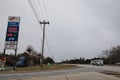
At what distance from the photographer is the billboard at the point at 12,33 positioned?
4128cm

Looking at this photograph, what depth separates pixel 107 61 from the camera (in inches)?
4695

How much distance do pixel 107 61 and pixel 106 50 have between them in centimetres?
971

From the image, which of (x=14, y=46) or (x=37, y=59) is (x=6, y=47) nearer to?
(x=14, y=46)

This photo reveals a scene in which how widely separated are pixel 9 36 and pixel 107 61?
87486 mm

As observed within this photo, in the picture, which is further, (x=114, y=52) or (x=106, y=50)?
(x=106, y=50)

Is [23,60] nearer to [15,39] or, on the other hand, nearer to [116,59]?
[15,39]

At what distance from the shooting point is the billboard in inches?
1625

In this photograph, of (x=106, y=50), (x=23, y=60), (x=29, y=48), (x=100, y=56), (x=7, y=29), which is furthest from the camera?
(x=100, y=56)

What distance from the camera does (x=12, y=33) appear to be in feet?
136

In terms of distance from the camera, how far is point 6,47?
41750 mm

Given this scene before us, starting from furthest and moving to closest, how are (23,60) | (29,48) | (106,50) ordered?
(106,50) < (29,48) < (23,60)

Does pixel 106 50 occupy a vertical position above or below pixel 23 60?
above

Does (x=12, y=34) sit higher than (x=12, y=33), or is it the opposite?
(x=12, y=33)

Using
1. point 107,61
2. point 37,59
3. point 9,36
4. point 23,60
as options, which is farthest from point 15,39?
point 107,61
